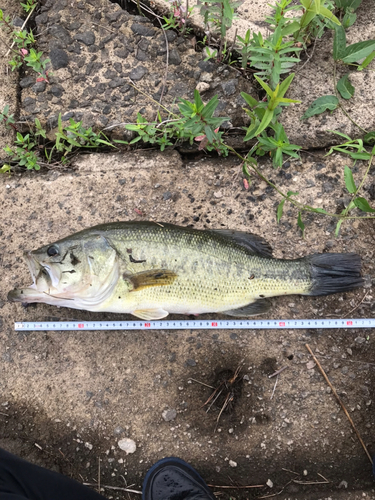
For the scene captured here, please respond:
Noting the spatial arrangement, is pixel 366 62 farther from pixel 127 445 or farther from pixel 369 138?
pixel 127 445

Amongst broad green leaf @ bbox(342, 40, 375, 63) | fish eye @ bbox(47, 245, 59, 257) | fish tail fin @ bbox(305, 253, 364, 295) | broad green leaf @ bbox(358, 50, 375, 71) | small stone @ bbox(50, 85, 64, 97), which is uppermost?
broad green leaf @ bbox(342, 40, 375, 63)

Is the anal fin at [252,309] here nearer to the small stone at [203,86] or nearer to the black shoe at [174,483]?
the black shoe at [174,483]

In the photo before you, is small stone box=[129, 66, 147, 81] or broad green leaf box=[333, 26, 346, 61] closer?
broad green leaf box=[333, 26, 346, 61]

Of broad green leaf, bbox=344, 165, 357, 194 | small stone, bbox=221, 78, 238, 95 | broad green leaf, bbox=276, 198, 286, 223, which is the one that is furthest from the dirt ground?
small stone, bbox=221, 78, 238, 95

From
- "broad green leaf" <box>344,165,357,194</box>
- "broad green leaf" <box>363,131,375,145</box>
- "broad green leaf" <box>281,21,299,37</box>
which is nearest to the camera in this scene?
"broad green leaf" <box>281,21,299,37</box>

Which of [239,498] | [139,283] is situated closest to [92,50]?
[139,283]

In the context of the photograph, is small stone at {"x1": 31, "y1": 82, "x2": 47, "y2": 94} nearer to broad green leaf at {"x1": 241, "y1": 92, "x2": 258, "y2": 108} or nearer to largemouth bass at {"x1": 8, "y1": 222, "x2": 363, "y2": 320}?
largemouth bass at {"x1": 8, "y1": 222, "x2": 363, "y2": 320}
